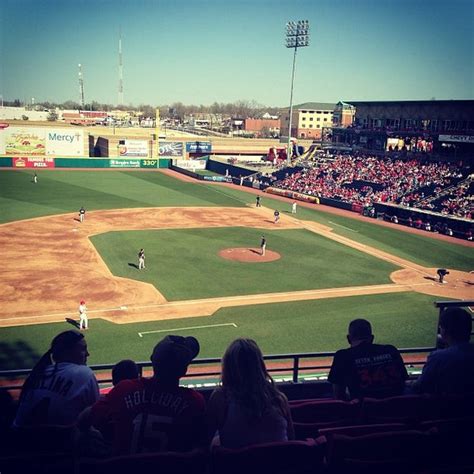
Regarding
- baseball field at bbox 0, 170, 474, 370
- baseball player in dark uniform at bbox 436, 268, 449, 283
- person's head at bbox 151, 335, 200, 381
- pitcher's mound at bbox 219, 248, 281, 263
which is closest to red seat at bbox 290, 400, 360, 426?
person's head at bbox 151, 335, 200, 381

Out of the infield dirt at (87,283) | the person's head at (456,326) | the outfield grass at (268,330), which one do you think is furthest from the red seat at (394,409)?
the infield dirt at (87,283)

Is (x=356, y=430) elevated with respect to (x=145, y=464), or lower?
lower

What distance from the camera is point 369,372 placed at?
5.06m

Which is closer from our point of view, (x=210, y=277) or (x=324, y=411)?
(x=324, y=411)

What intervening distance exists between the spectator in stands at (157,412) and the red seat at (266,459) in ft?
1.15

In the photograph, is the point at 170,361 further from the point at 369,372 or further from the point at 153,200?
the point at 153,200

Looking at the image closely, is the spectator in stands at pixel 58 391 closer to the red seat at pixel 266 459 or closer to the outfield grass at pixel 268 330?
the red seat at pixel 266 459

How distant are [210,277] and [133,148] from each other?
54.2m

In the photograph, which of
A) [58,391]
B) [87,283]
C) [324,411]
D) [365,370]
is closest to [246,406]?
[324,411]

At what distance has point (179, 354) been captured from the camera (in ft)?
12.5

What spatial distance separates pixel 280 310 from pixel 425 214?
933 inches

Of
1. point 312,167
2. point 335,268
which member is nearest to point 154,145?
point 312,167

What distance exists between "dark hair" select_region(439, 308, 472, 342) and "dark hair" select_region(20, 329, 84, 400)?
145 inches

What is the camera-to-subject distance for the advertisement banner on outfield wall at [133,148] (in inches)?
2923
